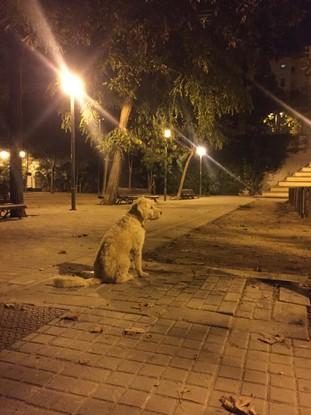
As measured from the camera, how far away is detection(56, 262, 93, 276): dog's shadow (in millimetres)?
6315

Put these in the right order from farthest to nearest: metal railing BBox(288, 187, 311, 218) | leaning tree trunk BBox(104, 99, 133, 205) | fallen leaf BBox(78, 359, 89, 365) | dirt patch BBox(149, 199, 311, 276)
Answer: leaning tree trunk BBox(104, 99, 133, 205), metal railing BBox(288, 187, 311, 218), dirt patch BBox(149, 199, 311, 276), fallen leaf BBox(78, 359, 89, 365)

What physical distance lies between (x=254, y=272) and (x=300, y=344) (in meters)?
2.79

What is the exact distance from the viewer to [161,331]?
12.8ft

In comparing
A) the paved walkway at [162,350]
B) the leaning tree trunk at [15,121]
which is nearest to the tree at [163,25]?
the leaning tree trunk at [15,121]

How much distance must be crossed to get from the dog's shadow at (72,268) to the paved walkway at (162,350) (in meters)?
0.46

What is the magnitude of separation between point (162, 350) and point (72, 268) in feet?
11.3

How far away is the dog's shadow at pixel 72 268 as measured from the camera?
20.7 ft

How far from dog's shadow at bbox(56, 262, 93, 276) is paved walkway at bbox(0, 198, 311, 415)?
1.52 feet

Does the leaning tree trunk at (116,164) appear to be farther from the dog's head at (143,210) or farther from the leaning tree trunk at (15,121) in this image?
the dog's head at (143,210)

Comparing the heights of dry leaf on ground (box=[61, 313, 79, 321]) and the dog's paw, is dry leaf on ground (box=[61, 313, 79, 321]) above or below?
below

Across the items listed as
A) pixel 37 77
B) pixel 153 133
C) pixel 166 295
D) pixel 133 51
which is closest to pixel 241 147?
pixel 153 133

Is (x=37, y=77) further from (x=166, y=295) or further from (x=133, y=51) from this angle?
(x=166, y=295)

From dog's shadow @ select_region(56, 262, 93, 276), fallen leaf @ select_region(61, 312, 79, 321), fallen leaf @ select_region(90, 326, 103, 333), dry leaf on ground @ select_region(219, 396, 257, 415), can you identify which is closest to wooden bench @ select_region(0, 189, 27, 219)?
dog's shadow @ select_region(56, 262, 93, 276)

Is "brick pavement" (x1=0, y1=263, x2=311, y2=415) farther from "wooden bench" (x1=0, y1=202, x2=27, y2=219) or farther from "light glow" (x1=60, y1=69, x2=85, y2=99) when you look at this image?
"light glow" (x1=60, y1=69, x2=85, y2=99)
